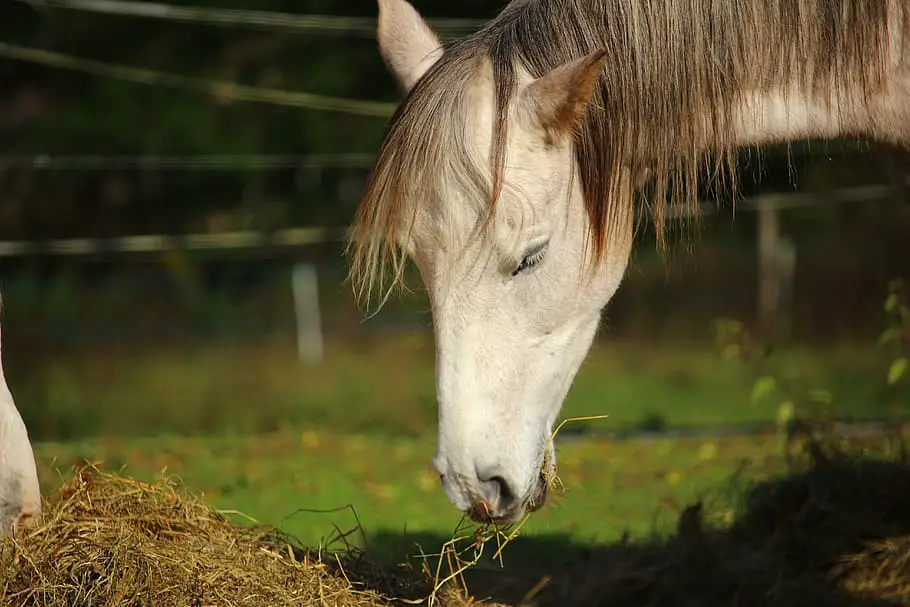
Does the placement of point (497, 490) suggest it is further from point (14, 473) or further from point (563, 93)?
point (14, 473)

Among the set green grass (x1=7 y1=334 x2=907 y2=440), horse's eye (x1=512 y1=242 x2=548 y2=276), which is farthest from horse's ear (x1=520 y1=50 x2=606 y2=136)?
green grass (x1=7 y1=334 x2=907 y2=440)

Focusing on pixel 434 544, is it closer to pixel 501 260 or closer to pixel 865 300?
pixel 501 260

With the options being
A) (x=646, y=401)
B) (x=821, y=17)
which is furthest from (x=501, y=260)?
(x=646, y=401)

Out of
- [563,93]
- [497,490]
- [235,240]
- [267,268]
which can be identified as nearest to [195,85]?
[235,240]

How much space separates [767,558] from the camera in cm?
294

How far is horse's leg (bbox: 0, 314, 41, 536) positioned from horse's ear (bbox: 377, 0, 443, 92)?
115 centimetres

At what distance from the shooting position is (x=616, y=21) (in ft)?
7.50

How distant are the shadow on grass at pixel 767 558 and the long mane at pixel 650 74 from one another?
99cm

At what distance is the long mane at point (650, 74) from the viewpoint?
2234 millimetres

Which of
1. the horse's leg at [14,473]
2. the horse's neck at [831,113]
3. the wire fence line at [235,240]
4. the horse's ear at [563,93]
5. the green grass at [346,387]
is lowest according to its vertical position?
the green grass at [346,387]

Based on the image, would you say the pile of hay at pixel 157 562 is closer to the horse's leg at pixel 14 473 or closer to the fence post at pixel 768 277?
the horse's leg at pixel 14 473

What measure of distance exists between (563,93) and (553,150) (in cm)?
16

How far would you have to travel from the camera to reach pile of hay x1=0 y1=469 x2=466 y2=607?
7.07ft

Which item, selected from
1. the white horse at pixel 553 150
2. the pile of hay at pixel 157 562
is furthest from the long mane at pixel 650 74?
the pile of hay at pixel 157 562
